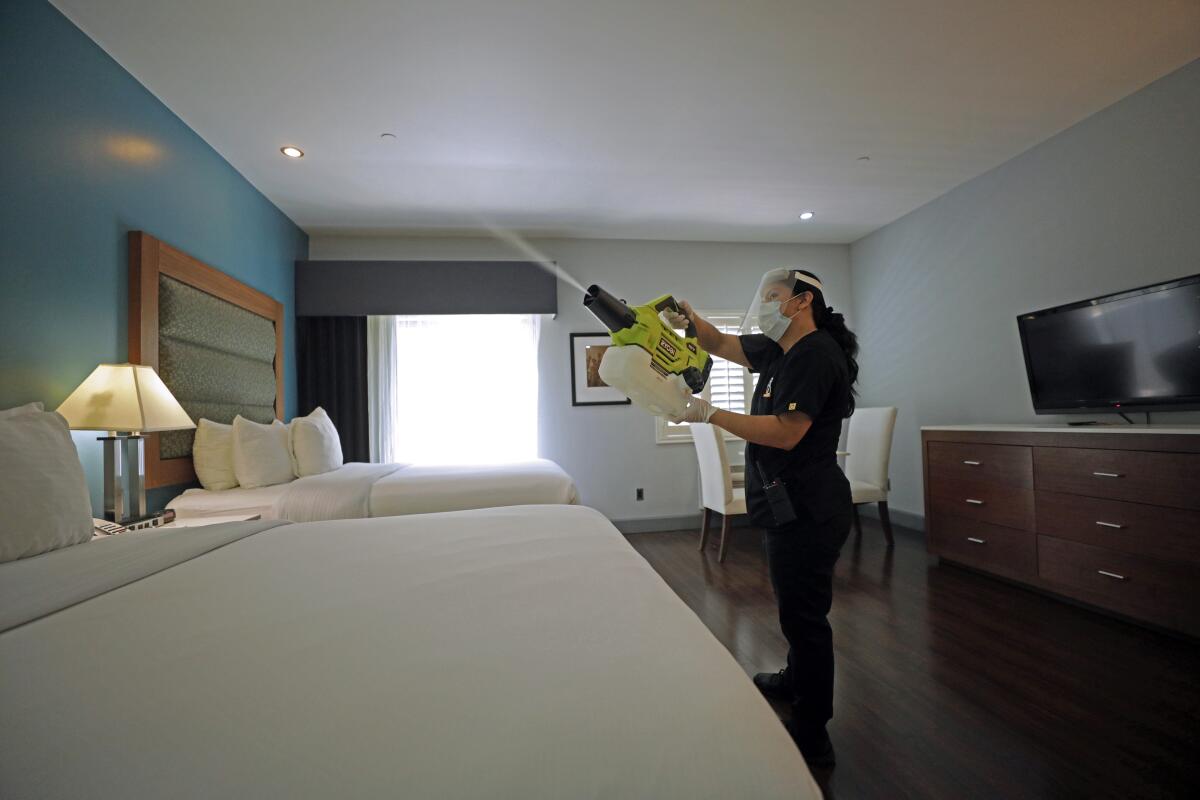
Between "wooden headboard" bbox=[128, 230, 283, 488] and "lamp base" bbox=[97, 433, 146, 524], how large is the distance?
34 centimetres

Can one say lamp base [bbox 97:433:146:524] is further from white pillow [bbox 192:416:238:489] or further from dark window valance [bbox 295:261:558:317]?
dark window valance [bbox 295:261:558:317]

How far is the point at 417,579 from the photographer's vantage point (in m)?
1.12

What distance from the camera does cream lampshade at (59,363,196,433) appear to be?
2.01 metres

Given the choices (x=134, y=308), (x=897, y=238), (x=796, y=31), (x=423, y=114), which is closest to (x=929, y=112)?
(x=796, y=31)

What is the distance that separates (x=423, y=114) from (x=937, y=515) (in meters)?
3.96

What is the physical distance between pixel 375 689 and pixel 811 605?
4.28ft

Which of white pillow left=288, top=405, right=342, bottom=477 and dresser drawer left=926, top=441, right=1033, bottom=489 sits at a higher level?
white pillow left=288, top=405, right=342, bottom=477

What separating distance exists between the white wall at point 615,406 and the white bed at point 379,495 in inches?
69.9

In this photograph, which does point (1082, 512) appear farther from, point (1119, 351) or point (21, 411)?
point (21, 411)

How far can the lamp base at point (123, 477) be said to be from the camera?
2.18m

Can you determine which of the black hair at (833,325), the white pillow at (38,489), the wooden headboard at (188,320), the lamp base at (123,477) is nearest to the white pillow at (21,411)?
the white pillow at (38,489)

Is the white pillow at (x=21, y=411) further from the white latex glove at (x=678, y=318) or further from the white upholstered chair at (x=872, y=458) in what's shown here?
the white upholstered chair at (x=872, y=458)

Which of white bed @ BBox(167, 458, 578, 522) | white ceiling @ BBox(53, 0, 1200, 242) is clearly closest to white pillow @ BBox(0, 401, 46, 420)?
white bed @ BBox(167, 458, 578, 522)

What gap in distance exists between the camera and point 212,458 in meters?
2.92
